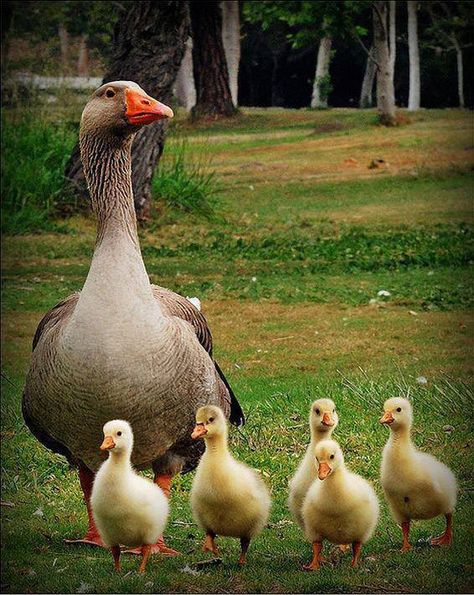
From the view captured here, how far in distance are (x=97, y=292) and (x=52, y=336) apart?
0.42 meters

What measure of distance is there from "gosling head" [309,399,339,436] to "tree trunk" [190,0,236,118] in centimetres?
1363

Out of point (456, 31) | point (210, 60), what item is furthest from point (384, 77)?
point (456, 31)

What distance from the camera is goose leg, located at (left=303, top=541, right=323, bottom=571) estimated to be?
3.92m

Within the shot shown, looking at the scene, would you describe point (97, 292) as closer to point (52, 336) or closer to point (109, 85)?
point (52, 336)

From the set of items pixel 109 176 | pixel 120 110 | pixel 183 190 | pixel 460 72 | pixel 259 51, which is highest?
pixel 259 51

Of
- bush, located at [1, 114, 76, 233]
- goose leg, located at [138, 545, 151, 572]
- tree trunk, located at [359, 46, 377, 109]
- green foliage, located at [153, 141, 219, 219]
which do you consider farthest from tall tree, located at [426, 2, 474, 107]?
tree trunk, located at [359, 46, 377, 109]

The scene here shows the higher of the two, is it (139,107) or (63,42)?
(63,42)

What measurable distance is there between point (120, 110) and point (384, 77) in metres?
9.38

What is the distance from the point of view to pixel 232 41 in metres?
19.4

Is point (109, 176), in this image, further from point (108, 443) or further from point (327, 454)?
point (327, 454)

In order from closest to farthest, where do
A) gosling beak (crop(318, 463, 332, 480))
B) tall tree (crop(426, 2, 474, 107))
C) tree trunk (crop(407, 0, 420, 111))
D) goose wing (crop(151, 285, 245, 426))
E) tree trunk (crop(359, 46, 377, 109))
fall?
gosling beak (crop(318, 463, 332, 480))
goose wing (crop(151, 285, 245, 426))
tall tree (crop(426, 2, 474, 107))
tree trunk (crop(407, 0, 420, 111))
tree trunk (crop(359, 46, 377, 109))

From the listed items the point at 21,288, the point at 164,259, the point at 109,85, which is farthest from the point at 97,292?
the point at 164,259

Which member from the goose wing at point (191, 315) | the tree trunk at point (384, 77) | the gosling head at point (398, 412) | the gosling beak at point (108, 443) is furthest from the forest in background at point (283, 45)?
the gosling beak at point (108, 443)

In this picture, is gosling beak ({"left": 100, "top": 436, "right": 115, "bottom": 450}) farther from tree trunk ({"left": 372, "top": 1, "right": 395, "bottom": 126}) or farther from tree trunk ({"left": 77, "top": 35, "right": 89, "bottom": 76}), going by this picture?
tree trunk ({"left": 77, "top": 35, "right": 89, "bottom": 76})
